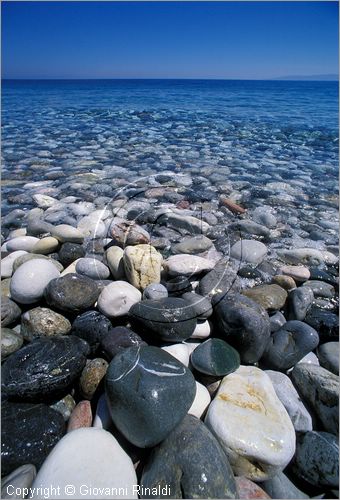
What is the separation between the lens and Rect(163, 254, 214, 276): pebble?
2.21m

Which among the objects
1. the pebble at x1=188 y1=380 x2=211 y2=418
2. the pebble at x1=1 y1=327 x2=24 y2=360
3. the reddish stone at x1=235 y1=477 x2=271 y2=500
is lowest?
the reddish stone at x1=235 y1=477 x2=271 y2=500

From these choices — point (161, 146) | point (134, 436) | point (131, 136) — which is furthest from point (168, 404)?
point (131, 136)

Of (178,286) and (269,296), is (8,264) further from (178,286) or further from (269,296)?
(269,296)

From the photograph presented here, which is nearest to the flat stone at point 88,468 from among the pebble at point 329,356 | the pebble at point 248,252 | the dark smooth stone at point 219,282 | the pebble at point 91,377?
the pebble at point 91,377

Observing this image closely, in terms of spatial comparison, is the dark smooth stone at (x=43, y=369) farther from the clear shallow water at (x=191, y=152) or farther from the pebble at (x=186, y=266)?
the clear shallow water at (x=191, y=152)

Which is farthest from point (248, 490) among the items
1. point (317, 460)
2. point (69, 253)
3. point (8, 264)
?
point (8, 264)

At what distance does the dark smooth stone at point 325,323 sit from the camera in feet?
6.43

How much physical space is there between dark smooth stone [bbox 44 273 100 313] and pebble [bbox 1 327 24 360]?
251mm

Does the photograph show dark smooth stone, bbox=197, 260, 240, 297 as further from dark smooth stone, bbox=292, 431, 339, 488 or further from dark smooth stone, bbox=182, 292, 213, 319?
dark smooth stone, bbox=292, 431, 339, 488

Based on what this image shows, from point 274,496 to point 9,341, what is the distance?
1.47m

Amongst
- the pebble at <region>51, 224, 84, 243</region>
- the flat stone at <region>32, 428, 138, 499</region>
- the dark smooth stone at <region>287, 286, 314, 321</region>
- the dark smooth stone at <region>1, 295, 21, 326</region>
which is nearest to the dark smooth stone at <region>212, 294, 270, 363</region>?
the dark smooth stone at <region>287, 286, 314, 321</region>

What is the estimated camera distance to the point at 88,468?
1238 millimetres

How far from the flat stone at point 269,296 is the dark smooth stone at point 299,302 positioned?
5cm

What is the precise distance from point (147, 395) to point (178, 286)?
2.99 feet
